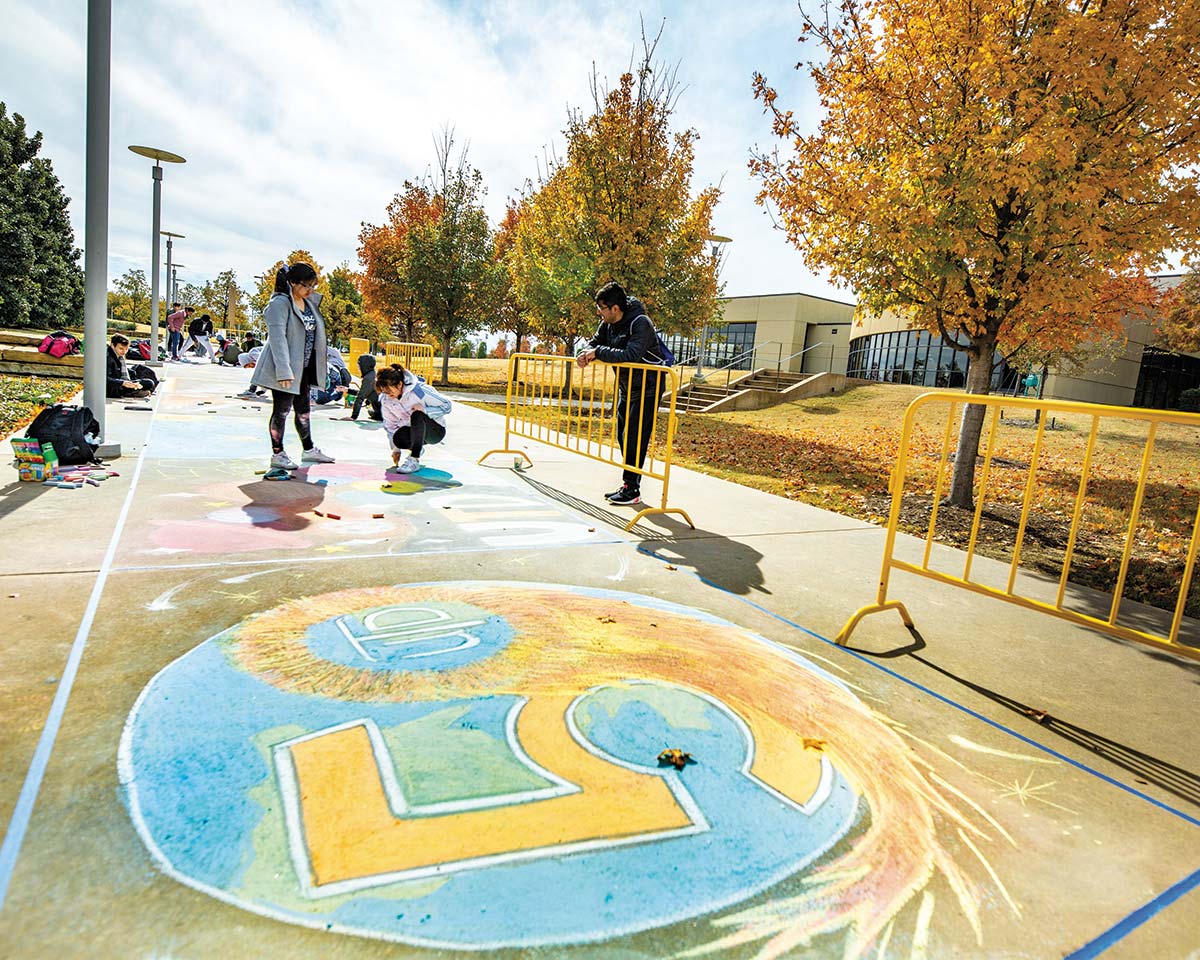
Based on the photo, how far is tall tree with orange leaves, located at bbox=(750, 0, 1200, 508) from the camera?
18.2ft

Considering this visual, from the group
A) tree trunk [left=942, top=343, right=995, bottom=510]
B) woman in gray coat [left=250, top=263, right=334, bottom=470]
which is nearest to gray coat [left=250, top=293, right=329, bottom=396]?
woman in gray coat [left=250, top=263, right=334, bottom=470]

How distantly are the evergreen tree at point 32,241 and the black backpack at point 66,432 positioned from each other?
3521cm

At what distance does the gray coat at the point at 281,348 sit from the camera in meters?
6.36

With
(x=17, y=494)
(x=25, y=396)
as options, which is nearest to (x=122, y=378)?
(x=25, y=396)

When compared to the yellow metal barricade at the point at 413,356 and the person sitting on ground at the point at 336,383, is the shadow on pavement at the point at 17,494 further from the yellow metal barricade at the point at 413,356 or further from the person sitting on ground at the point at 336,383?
the yellow metal barricade at the point at 413,356

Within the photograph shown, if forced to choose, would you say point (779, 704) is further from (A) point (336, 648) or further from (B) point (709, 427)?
(B) point (709, 427)

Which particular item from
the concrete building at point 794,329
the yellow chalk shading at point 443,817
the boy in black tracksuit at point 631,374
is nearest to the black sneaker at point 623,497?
the boy in black tracksuit at point 631,374

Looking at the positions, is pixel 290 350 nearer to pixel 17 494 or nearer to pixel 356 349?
pixel 17 494

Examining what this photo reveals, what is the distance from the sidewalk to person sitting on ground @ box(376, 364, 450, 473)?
301 centimetres

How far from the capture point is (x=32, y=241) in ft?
110

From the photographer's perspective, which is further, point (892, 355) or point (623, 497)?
point (892, 355)

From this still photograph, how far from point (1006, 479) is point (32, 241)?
4468 centimetres

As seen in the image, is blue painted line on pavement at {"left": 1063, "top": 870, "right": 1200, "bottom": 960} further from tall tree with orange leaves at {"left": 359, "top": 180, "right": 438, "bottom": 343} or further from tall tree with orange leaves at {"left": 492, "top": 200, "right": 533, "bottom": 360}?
tall tree with orange leaves at {"left": 359, "top": 180, "right": 438, "bottom": 343}

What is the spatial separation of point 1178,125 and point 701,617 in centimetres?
629
